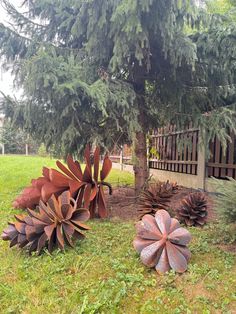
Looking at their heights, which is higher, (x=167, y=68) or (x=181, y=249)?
(x=167, y=68)

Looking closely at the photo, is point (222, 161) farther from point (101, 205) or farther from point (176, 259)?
point (176, 259)

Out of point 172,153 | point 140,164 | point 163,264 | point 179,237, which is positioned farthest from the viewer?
point 172,153

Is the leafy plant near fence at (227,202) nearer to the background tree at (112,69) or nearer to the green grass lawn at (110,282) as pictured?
the green grass lawn at (110,282)

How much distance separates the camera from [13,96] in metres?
4.16

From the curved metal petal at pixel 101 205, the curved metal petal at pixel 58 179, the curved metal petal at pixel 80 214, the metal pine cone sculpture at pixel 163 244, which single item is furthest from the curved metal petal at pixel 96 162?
the metal pine cone sculpture at pixel 163 244

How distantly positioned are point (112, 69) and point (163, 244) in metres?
2.39

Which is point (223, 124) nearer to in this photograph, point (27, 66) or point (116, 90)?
point (116, 90)

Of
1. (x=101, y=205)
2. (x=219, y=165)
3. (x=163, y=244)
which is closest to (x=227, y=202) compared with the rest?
(x=163, y=244)

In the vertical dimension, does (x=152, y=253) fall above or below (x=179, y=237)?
below

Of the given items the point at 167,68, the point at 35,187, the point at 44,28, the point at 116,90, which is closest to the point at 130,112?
the point at 116,90

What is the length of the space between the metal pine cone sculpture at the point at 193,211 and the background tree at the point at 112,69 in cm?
107

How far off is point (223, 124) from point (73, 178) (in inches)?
86.9

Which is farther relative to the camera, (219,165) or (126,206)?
(219,165)

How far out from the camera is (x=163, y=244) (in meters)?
2.28
